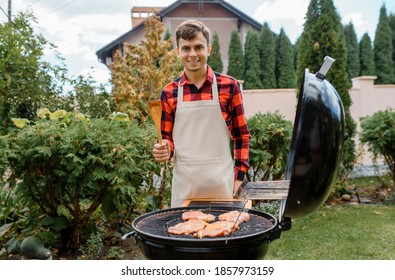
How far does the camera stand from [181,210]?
1.71m

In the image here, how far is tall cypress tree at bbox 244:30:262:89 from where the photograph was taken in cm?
1195

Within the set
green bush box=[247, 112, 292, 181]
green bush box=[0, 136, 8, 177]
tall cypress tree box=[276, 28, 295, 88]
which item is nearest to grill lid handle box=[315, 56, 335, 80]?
green bush box=[0, 136, 8, 177]

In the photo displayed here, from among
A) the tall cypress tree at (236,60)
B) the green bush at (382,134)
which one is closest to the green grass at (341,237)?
the green bush at (382,134)

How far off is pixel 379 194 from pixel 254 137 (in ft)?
8.46

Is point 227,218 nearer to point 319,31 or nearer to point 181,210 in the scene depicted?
point 181,210

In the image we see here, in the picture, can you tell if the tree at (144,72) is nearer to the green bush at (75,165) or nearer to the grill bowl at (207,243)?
the green bush at (75,165)

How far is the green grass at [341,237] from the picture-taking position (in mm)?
3436

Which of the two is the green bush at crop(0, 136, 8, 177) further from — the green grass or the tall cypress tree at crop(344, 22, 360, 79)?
the tall cypress tree at crop(344, 22, 360, 79)

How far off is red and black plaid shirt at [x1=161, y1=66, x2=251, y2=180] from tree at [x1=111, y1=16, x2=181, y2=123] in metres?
3.34

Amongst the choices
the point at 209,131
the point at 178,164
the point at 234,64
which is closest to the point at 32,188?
the point at 178,164

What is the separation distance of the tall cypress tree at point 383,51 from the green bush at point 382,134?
24.0ft

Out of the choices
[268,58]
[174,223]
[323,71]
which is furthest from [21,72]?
[268,58]

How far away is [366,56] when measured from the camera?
39.5 ft

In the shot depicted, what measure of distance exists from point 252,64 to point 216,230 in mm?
11071
